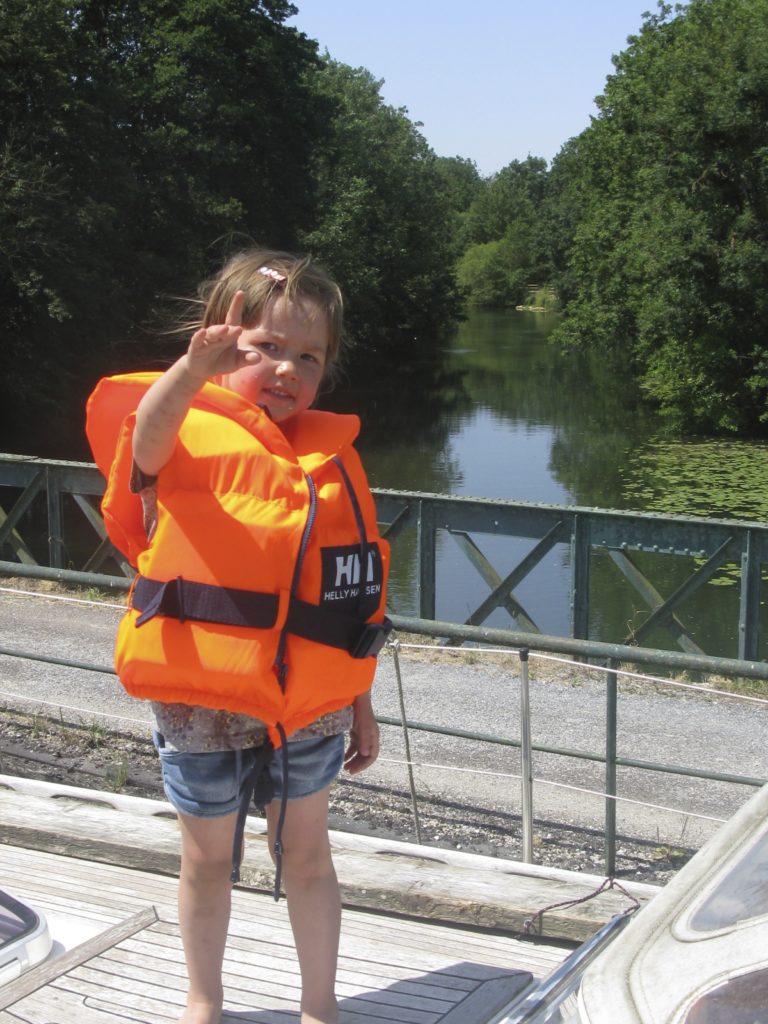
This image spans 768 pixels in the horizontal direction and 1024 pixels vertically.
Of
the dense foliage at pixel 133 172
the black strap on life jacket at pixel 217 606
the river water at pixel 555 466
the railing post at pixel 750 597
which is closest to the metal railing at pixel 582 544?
the railing post at pixel 750 597

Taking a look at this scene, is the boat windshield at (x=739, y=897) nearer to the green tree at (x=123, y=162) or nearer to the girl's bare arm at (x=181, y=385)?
the girl's bare arm at (x=181, y=385)

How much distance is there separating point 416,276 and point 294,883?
185ft

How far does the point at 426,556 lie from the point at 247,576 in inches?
327

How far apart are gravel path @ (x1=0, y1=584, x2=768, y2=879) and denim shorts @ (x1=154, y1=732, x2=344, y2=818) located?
2098 mm

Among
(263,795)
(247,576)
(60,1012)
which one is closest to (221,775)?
(263,795)

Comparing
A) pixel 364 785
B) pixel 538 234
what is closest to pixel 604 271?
pixel 364 785

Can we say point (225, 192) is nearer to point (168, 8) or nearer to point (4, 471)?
point (168, 8)

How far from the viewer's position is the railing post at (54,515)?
1156 cm

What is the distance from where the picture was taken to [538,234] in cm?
10388

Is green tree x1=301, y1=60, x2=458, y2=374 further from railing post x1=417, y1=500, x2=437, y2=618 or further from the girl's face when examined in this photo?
the girl's face

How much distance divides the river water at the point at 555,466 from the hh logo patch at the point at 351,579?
30.3ft

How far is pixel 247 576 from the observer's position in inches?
86.2

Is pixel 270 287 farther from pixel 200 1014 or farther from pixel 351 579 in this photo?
pixel 200 1014

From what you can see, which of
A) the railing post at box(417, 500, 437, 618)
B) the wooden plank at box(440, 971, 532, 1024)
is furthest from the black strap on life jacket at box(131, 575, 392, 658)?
the railing post at box(417, 500, 437, 618)
